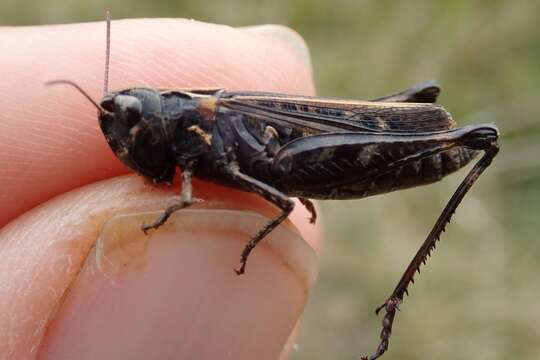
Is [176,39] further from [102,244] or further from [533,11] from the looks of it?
[533,11]

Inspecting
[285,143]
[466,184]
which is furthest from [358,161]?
[466,184]

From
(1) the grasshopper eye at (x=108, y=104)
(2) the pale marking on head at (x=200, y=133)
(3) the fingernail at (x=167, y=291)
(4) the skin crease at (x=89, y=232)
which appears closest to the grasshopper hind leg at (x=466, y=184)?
(4) the skin crease at (x=89, y=232)

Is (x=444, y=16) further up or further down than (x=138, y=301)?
further up

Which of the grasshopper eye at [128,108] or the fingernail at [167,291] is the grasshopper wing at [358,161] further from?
the grasshopper eye at [128,108]

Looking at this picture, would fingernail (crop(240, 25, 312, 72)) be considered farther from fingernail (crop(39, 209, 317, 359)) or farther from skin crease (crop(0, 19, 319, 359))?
fingernail (crop(39, 209, 317, 359))

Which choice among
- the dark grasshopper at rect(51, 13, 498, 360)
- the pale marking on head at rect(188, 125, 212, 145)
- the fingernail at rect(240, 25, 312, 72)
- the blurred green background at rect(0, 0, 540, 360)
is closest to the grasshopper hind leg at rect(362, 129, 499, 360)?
the dark grasshopper at rect(51, 13, 498, 360)

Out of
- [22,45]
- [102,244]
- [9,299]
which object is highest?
[22,45]

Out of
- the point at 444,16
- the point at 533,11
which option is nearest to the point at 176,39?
the point at 444,16
